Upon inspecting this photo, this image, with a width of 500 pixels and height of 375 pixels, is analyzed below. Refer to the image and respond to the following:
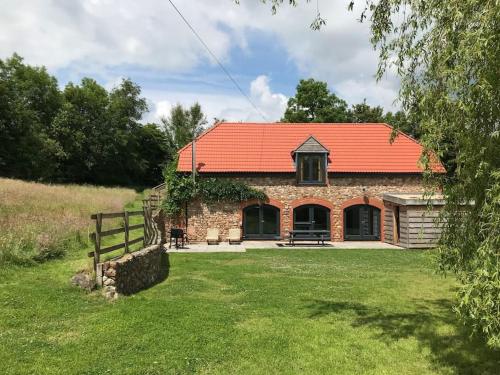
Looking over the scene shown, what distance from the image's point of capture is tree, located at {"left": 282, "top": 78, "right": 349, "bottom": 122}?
1686 inches

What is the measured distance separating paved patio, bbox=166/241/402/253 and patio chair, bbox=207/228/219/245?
25 cm

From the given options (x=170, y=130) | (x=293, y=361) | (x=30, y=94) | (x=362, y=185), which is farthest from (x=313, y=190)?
(x=170, y=130)

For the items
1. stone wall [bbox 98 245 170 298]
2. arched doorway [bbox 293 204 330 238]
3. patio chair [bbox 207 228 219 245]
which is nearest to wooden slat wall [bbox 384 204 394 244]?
arched doorway [bbox 293 204 330 238]

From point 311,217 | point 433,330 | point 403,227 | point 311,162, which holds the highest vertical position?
point 311,162

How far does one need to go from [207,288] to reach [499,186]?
7.36 metres

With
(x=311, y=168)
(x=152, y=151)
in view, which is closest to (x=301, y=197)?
(x=311, y=168)

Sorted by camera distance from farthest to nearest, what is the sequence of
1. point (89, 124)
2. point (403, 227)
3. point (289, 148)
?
1. point (89, 124)
2. point (289, 148)
3. point (403, 227)

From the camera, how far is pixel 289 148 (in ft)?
76.5

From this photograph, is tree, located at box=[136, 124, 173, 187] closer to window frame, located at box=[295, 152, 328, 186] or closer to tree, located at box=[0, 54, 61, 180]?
tree, located at box=[0, 54, 61, 180]

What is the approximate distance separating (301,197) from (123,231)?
1318cm

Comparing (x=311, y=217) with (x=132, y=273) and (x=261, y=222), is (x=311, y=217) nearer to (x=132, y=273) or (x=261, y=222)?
(x=261, y=222)

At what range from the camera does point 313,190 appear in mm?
21812

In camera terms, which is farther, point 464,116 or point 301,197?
point 301,197

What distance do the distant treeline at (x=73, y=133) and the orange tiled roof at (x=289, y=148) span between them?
22631 mm
